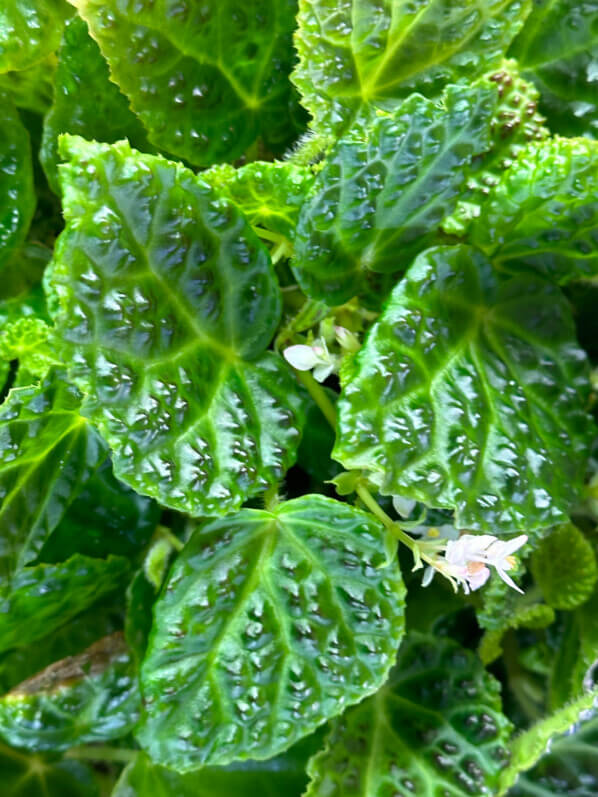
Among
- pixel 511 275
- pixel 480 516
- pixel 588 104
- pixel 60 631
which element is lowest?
pixel 60 631

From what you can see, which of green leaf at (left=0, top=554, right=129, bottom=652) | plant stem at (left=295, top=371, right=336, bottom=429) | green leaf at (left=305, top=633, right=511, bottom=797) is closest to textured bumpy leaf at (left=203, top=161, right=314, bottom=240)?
plant stem at (left=295, top=371, right=336, bottom=429)

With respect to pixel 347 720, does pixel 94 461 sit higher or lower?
higher

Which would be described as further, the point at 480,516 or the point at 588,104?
the point at 588,104

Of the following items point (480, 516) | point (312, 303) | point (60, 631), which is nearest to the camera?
point (480, 516)

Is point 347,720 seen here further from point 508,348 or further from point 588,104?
point 588,104

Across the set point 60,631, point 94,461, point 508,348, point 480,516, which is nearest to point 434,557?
point 480,516

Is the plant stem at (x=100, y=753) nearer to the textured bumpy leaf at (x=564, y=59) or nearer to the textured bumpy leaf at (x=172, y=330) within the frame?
the textured bumpy leaf at (x=172, y=330)
